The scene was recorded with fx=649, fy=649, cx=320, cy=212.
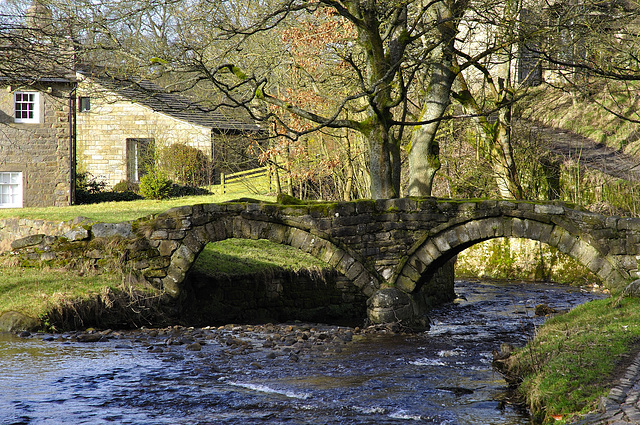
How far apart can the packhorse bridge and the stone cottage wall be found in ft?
56.4

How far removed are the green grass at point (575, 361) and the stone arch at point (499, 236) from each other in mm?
1609

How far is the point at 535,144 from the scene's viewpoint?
1900 centimetres

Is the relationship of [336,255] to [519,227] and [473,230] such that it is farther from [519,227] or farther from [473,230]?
[519,227]

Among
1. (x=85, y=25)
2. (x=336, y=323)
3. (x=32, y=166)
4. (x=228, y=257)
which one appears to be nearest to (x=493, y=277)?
(x=336, y=323)

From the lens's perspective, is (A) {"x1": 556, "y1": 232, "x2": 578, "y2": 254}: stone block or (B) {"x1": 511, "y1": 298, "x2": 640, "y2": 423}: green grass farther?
(A) {"x1": 556, "y1": 232, "x2": 578, "y2": 254}: stone block

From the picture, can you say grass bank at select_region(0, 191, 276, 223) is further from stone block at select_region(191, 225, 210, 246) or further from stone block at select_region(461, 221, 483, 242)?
stone block at select_region(461, 221, 483, 242)

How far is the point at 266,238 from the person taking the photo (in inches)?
471

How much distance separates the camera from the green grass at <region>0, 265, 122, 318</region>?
1075 centimetres

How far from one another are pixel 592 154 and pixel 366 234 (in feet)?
40.6

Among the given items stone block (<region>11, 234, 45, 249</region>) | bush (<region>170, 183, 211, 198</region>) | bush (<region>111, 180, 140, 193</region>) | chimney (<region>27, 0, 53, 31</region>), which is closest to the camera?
chimney (<region>27, 0, 53, 31</region>)

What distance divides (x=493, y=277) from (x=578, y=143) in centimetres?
568

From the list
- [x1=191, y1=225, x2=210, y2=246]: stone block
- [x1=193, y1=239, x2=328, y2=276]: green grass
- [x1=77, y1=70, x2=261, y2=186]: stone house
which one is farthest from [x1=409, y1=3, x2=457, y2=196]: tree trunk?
[x1=77, y1=70, x2=261, y2=186]: stone house

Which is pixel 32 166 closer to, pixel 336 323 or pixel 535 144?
pixel 336 323

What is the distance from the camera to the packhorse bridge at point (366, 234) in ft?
38.2
